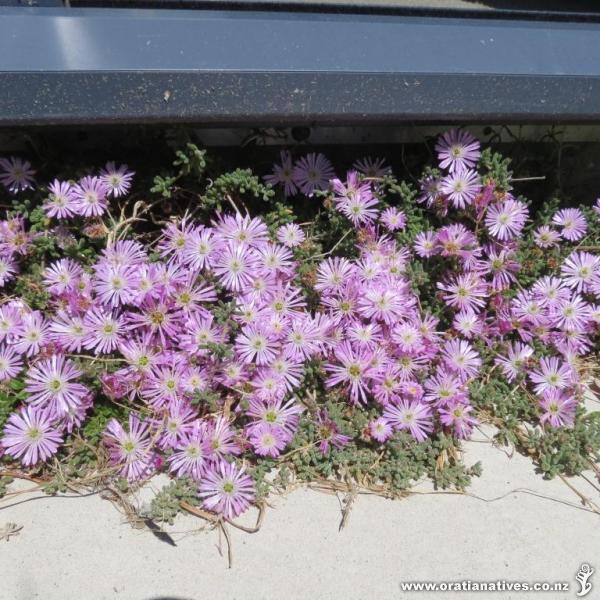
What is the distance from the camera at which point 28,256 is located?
188 cm

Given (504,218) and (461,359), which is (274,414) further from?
(504,218)

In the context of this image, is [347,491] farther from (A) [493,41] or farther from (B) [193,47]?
(A) [493,41]

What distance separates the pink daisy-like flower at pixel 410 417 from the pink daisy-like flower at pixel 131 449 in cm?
69

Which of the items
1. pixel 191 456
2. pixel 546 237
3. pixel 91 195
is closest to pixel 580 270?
pixel 546 237

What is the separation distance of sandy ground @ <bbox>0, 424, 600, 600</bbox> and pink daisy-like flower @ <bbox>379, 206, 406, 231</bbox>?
0.86 m

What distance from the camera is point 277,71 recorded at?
1.53m

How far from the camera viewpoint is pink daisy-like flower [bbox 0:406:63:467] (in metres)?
1.59

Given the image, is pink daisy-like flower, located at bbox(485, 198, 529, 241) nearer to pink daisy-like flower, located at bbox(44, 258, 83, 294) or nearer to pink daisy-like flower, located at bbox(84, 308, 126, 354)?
pink daisy-like flower, located at bbox(84, 308, 126, 354)

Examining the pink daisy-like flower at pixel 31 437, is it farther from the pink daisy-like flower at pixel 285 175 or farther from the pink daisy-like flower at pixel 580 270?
the pink daisy-like flower at pixel 580 270

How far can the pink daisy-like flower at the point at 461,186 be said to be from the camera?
189 centimetres

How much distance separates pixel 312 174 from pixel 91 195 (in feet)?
2.41

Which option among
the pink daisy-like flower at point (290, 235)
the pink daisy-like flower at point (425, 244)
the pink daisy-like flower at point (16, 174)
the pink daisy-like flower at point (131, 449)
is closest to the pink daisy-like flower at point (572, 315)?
the pink daisy-like flower at point (425, 244)

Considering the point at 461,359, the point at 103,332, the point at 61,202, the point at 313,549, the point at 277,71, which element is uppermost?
the point at 277,71

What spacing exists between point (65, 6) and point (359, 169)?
3.52 feet
